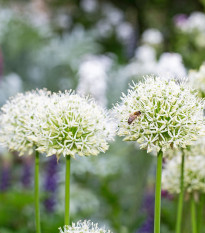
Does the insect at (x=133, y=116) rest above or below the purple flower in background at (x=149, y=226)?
above

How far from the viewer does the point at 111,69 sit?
418 centimetres

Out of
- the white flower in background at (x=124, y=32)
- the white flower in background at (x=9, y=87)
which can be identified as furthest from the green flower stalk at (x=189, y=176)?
the white flower in background at (x=124, y=32)

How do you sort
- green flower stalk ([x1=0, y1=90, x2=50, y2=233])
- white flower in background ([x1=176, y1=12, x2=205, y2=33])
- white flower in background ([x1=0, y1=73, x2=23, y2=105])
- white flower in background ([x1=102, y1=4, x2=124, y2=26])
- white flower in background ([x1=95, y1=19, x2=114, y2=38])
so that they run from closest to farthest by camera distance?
green flower stalk ([x1=0, y1=90, x2=50, y2=233])
white flower in background ([x1=176, y1=12, x2=205, y2=33])
white flower in background ([x1=0, y1=73, x2=23, y2=105])
white flower in background ([x1=95, y1=19, x2=114, y2=38])
white flower in background ([x1=102, y1=4, x2=124, y2=26])

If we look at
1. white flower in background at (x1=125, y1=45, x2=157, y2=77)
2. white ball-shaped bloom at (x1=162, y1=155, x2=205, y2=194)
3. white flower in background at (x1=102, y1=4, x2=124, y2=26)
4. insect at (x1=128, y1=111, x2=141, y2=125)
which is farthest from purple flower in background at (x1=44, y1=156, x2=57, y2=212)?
white flower in background at (x1=102, y1=4, x2=124, y2=26)

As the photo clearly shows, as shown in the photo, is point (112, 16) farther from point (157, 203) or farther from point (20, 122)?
point (157, 203)

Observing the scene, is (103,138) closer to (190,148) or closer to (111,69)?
(190,148)

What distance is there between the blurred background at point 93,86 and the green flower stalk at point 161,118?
0.46 feet

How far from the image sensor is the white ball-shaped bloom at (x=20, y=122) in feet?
3.57

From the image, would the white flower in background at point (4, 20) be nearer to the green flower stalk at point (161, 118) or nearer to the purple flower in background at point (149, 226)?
the purple flower in background at point (149, 226)

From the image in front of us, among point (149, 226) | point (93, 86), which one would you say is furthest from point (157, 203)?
point (93, 86)

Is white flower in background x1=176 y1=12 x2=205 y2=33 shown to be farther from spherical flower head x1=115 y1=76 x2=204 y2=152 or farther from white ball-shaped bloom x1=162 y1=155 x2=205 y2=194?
spherical flower head x1=115 y1=76 x2=204 y2=152

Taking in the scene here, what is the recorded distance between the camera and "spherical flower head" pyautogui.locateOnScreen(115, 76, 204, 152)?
0.92 metres

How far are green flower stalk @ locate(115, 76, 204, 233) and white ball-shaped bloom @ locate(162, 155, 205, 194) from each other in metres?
0.28

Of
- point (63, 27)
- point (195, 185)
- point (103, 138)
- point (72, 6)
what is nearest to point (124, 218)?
point (195, 185)
